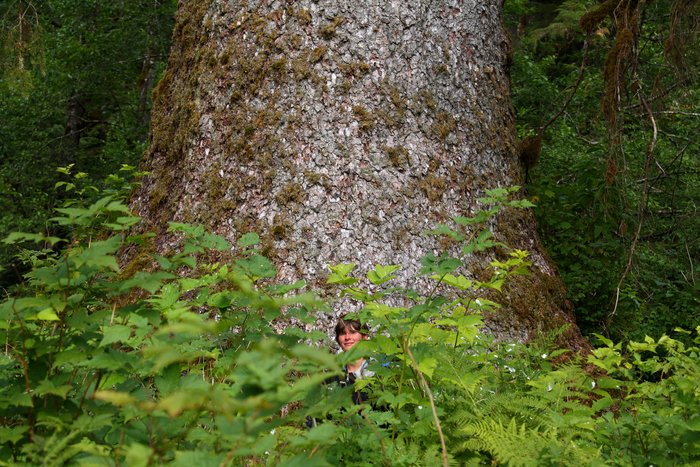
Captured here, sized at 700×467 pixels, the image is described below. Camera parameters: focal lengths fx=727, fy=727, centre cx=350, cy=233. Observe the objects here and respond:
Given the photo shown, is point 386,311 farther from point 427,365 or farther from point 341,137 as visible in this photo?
point 341,137

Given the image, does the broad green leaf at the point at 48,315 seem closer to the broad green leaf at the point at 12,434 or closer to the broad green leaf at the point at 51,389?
the broad green leaf at the point at 51,389

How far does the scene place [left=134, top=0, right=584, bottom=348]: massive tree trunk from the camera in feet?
14.3

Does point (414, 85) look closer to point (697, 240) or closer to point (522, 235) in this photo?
point (522, 235)

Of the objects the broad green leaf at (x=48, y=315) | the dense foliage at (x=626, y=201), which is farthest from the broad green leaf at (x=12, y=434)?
the dense foliage at (x=626, y=201)

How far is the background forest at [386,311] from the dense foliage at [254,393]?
1cm

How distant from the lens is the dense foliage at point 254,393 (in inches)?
68.2

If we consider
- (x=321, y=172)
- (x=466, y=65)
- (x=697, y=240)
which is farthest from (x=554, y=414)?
(x=697, y=240)

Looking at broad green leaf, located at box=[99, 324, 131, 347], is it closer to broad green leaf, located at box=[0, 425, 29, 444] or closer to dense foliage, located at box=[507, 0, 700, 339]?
broad green leaf, located at box=[0, 425, 29, 444]

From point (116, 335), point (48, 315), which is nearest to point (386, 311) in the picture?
point (116, 335)

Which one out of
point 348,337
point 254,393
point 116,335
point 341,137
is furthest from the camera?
point 341,137

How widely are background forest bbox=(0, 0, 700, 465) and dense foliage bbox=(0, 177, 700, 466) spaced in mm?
11

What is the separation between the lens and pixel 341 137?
14.8 ft

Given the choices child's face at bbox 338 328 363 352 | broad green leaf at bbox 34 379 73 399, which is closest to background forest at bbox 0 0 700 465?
broad green leaf at bbox 34 379 73 399

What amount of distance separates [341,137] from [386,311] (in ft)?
6.88
